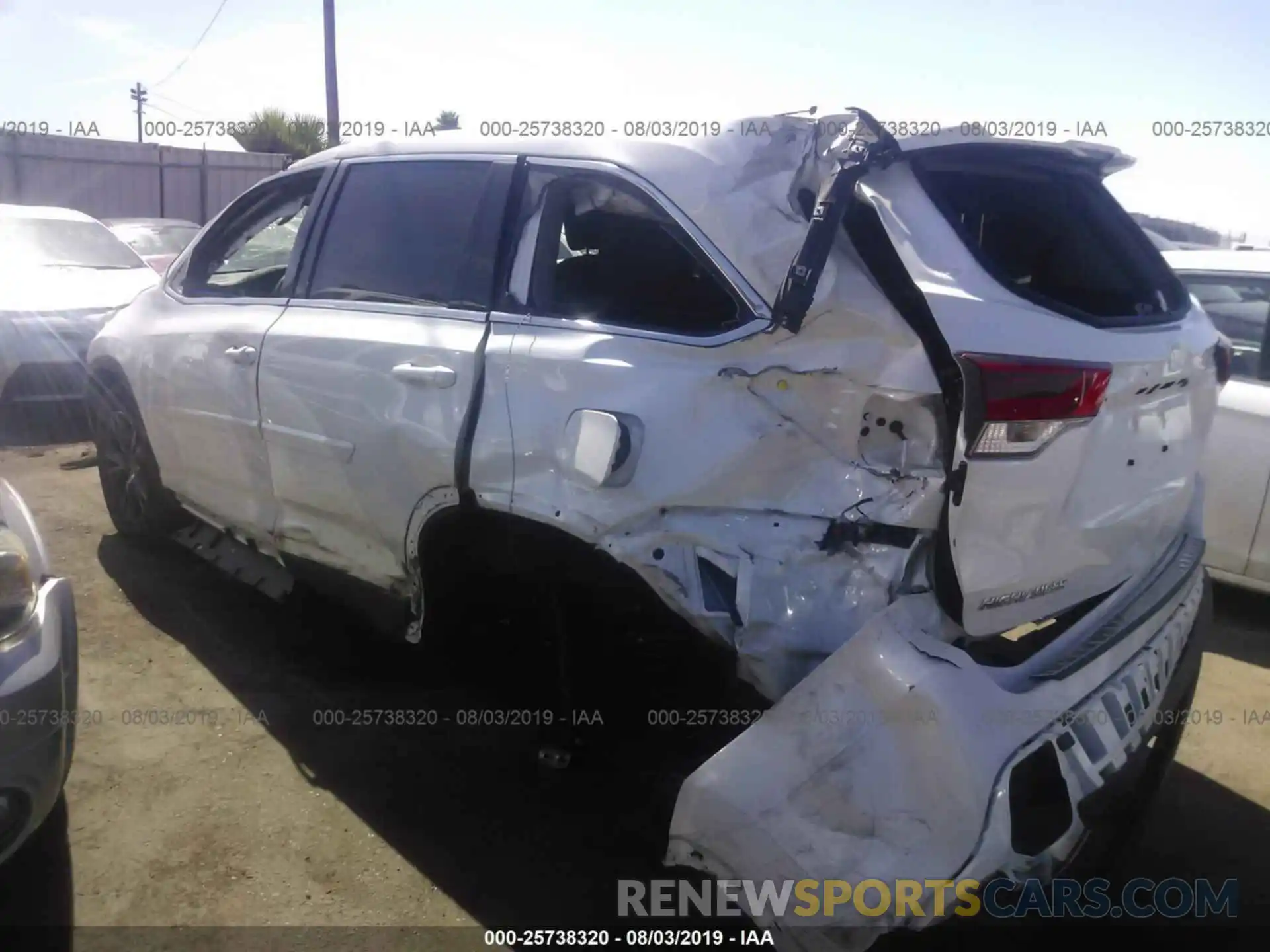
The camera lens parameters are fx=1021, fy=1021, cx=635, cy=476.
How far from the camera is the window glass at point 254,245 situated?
149 inches

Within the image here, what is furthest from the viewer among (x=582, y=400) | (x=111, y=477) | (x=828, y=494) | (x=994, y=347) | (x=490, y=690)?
(x=111, y=477)

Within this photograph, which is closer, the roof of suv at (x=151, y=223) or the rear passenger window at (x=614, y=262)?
the rear passenger window at (x=614, y=262)

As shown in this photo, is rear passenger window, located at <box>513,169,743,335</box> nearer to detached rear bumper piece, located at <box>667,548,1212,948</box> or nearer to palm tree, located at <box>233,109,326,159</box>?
detached rear bumper piece, located at <box>667,548,1212,948</box>

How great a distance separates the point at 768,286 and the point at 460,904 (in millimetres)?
1712

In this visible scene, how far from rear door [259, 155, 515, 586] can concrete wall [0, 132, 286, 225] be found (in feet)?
53.1

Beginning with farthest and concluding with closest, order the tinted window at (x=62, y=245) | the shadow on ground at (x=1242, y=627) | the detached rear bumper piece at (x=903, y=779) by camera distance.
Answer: the tinted window at (x=62, y=245) → the shadow on ground at (x=1242, y=627) → the detached rear bumper piece at (x=903, y=779)

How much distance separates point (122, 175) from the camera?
19312 mm

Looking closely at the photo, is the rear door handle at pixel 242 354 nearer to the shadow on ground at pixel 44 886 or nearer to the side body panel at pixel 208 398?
the side body panel at pixel 208 398

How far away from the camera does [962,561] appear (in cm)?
217

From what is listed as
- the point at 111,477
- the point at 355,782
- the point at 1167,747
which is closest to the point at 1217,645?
the point at 1167,747

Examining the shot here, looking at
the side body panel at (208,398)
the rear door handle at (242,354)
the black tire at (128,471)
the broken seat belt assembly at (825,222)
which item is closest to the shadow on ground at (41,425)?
the black tire at (128,471)

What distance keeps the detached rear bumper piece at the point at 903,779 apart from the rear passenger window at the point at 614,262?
0.85m

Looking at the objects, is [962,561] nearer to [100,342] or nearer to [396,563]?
[396,563]

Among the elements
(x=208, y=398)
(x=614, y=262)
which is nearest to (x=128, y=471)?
(x=208, y=398)
